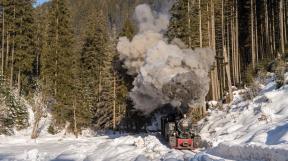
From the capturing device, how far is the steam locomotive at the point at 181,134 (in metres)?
24.7

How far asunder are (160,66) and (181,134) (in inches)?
269

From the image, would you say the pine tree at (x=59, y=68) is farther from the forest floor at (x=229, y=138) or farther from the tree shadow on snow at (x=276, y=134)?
the tree shadow on snow at (x=276, y=134)

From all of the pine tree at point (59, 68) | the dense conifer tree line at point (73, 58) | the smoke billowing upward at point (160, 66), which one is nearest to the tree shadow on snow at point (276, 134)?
the smoke billowing upward at point (160, 66)

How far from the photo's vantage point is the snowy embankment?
1627 cm

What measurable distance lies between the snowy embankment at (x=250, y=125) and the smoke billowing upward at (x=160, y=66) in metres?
2.51

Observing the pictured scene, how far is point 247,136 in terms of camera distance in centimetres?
2228

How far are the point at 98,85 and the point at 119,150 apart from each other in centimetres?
3036

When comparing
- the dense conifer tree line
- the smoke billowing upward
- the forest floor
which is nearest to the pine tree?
the dense conifer tree line

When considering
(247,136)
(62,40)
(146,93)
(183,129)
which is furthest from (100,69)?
(247,136)

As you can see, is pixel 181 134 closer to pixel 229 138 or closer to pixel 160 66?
pixel 229 138

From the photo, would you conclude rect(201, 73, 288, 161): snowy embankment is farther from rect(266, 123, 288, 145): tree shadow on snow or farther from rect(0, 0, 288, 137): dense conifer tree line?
rect(0, 0, 288, 137): dense conifer tree line

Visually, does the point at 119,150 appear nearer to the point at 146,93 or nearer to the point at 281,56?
the point at 146,93

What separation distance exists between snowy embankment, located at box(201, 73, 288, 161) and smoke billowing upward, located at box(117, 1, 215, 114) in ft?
8.22

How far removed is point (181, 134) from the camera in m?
25.4
